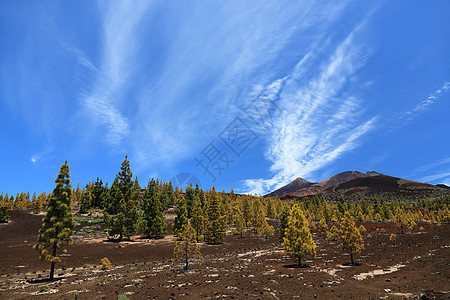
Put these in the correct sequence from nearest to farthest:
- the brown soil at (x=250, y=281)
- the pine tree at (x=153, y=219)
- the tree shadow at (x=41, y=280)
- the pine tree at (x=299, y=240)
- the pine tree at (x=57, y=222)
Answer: the brown soil at (x=250, y=281) → the tree shadow at (x=41, y=280) → the pine tree at (x=57, y=222) → the pine tree at (x=299, y=240) → the pine tree at (x=153, y=219)

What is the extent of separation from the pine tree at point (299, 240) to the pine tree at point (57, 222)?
2528 cm

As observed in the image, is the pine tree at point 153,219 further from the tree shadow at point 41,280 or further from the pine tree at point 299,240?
the pine tree at point 299,240

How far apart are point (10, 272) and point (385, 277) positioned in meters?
41.6

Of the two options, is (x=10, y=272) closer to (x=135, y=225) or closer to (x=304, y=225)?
(x=135, y=225)

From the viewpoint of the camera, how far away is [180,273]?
23.9 metres

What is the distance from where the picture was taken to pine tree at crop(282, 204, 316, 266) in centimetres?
2572

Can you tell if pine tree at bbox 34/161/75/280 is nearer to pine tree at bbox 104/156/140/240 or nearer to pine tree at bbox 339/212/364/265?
pine tree at bbox 104/156/140/240

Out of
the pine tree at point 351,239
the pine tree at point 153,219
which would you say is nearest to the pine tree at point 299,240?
the pine tree at point 351,239

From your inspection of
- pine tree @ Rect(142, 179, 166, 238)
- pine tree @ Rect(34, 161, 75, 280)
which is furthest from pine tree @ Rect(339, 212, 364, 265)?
pine tree @ Rect(142, 179, 166, 238)

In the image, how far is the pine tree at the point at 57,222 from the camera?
969 inches

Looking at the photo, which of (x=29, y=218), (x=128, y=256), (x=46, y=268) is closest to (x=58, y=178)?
(x=46, y=268)

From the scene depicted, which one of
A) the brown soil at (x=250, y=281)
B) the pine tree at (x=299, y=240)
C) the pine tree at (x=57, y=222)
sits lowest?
the brown soil at (x=250, y=281)

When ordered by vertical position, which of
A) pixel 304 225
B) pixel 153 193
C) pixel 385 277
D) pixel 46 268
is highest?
pixel 153 193

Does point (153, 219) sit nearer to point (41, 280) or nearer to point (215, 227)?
point (215, 227)
